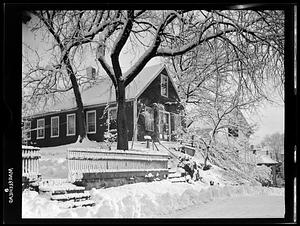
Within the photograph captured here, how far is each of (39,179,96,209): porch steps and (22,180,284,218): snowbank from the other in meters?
0.04

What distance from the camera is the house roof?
2.77 metres

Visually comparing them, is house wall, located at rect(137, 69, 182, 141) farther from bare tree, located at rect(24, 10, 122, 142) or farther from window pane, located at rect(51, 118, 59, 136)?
window pane, located at rect(51, 118, 59, 136)

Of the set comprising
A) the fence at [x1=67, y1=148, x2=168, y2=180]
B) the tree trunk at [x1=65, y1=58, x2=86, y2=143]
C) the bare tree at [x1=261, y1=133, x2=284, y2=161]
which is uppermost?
the tree trunk at [x1=65, y1=58, x2=86, y2=143]

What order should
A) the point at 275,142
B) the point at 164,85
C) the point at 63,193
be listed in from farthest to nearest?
the point at 164,85 → the point at 275,142 → the point at 63,193

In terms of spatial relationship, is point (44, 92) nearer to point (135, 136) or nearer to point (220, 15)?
point (135, 136)

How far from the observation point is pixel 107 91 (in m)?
2.81

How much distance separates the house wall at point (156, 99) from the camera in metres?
2.84

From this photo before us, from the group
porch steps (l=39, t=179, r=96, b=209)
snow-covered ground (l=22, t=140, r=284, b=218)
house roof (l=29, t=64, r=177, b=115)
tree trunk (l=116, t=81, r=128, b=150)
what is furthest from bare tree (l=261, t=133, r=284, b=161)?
porch steps (l=39, t=179, r=96, b=209)

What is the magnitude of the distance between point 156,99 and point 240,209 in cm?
108

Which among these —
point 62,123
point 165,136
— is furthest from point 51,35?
point 165,136

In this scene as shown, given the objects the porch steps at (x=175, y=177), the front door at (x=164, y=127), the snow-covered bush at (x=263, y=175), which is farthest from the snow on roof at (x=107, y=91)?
the snow-covered bush at (x=263, y=175)

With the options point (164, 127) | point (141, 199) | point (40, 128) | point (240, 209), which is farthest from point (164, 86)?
point (240, 209)

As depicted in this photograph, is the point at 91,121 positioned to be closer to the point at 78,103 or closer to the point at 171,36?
the point at 78,103
